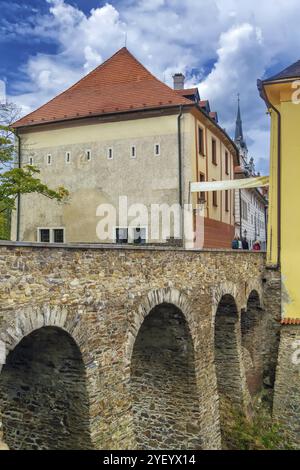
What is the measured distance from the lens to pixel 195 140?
1848 centimetres

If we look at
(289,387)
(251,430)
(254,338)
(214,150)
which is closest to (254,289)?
(254,338)

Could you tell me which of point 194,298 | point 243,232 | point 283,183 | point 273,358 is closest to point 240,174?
point 243,232

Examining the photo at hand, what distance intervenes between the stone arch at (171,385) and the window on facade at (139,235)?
8222mm

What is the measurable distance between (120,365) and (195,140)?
12.6m

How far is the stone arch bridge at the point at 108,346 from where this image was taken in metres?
6.01

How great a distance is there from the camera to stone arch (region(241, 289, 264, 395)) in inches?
600

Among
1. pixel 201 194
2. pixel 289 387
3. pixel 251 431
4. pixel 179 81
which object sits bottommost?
pixel 251 431

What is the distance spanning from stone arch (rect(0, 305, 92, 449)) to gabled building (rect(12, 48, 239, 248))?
11138 millimetres

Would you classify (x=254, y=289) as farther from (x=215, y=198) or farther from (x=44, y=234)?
(x=44, y=234)

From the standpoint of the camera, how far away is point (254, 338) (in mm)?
15562

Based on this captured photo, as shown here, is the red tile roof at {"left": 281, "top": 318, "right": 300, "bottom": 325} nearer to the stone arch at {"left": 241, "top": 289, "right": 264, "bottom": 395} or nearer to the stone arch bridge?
the stone arch at {"left": 241, "top": 289, "right": 264, "bottom": 395}

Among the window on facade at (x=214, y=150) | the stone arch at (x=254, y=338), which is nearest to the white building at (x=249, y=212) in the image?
the window on facade at (x=214, y=150)

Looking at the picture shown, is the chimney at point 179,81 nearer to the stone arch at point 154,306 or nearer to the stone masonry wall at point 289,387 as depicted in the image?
the stone masonry wall at point 289,387

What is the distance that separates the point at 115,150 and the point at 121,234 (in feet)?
11.4
